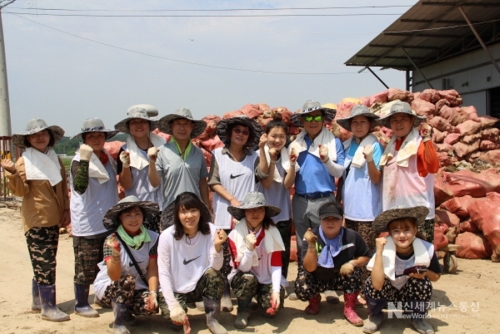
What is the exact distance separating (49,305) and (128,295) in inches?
36.9

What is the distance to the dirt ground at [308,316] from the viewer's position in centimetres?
350

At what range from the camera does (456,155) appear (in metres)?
7.67

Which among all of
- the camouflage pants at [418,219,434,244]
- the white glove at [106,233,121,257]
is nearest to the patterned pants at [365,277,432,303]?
the camouflage pants at [418,219,434,244]

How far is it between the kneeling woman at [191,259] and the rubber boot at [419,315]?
1445mm

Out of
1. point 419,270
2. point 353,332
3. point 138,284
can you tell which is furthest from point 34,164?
point 419,270

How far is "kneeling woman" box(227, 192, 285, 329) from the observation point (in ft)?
11.7

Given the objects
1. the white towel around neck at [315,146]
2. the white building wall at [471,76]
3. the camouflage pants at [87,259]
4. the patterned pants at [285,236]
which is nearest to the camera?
the camouflage pants at [87,259]

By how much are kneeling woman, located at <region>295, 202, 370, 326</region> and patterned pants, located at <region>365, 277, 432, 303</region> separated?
0.19 m

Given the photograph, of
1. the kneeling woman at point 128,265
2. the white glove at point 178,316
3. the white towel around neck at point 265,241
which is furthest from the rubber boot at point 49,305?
the white towel around neck at point 265,241

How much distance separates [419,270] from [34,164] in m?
Answer: 3.19

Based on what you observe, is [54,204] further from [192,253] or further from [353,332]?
[353,332]

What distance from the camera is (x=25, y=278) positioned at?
17.5ft

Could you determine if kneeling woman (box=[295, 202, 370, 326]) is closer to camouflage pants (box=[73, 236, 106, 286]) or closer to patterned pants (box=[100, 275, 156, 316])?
patterned pants (box=[100, 275, 156, 316])

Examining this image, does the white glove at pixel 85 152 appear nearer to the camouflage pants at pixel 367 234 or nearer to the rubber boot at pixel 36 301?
the rubber boot at pixel 36 301
